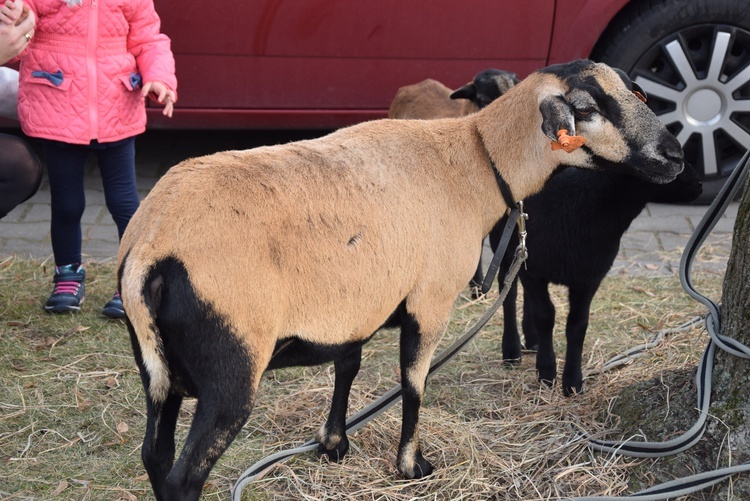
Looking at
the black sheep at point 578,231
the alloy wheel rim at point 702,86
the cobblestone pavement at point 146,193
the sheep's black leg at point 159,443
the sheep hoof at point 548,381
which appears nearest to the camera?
the sheep's black leg at point 159,443

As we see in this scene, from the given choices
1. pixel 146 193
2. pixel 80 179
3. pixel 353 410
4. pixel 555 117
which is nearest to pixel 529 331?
pixel 353 410

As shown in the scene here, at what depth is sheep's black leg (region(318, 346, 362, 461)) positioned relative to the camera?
12.6 ft

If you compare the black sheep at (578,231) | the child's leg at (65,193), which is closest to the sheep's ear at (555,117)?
the black sheep at (578,231)

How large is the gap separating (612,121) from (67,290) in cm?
340

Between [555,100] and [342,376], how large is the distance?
146 cm

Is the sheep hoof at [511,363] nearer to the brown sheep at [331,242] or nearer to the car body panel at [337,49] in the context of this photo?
the brown sheep at [331,242]

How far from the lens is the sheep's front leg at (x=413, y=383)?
3496 mm

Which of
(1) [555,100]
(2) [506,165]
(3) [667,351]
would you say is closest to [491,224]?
(2) [506,165]

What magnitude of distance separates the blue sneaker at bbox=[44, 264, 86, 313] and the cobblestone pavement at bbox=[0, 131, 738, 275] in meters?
0.70

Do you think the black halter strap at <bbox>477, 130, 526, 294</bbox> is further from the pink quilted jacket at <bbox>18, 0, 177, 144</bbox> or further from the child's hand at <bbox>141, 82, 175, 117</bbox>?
the pink quilted jacket at <bbox>18, 0, 177, 144</bbox>

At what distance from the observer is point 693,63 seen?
21.9ft

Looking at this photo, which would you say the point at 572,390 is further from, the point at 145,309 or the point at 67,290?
the point at 67,290

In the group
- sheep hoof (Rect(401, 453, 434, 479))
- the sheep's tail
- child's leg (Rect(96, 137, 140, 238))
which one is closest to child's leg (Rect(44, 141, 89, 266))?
child's leg (Rect(96, 137, 140, 238))

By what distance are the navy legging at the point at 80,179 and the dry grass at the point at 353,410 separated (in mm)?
599
